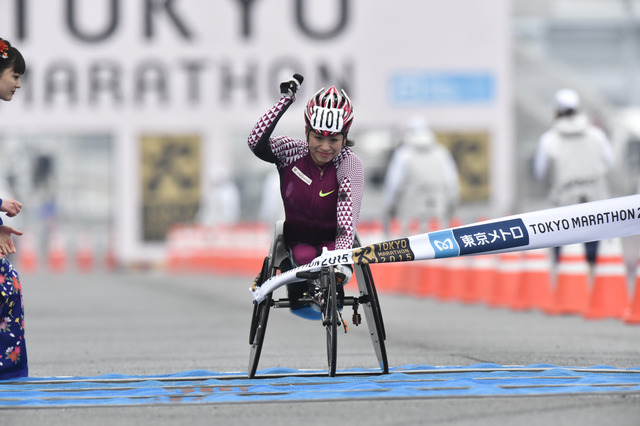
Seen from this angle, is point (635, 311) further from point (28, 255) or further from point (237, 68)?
point (237, 68)

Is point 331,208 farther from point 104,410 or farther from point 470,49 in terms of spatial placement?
point 470,49

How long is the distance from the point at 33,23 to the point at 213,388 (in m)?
30.1

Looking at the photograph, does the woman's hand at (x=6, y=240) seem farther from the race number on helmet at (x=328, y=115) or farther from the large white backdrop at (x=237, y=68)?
the large white backdrop at (x=237, y=68)

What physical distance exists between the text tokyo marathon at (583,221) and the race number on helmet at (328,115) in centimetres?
129

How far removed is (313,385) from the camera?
7703mm

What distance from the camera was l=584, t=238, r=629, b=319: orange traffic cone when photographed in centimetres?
1354

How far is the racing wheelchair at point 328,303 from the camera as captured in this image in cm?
786

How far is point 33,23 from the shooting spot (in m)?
36.6

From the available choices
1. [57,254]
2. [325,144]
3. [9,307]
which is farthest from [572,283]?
[57,254]

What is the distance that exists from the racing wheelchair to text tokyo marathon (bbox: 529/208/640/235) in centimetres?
109

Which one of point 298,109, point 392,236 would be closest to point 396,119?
point 298,109

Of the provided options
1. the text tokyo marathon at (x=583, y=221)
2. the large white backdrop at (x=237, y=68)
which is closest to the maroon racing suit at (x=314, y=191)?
the text tokyo marathon at (x=583, y=221)

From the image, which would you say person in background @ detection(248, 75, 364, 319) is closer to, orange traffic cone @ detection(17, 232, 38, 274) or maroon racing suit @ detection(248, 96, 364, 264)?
maroon racing suit @ detection(248, 96, 364, 264)

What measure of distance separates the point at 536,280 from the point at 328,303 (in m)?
7.60
